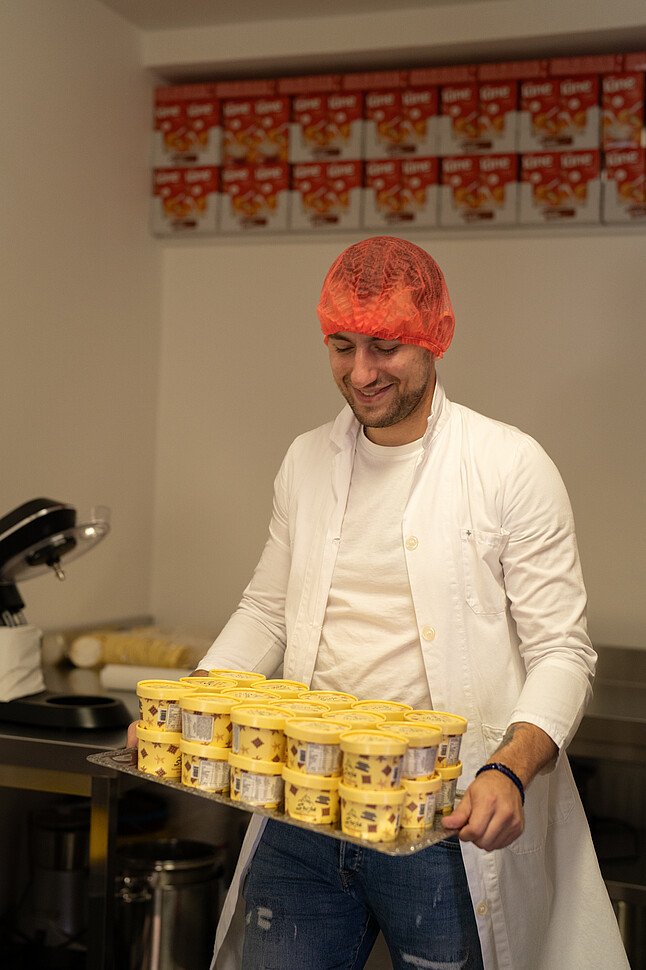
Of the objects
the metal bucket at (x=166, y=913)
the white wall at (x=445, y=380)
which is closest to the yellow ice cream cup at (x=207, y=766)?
the metal bucket at (x=166, y=913)

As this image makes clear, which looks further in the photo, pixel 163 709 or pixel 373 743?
pixel 163 709

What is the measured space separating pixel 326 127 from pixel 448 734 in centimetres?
214

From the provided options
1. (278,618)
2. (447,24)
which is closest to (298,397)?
(447,24)

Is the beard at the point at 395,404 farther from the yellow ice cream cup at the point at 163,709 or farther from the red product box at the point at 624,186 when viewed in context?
the red product box at the point at 624,186

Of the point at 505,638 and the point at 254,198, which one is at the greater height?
the point at 254,198

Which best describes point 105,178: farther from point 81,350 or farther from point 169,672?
point 169,672

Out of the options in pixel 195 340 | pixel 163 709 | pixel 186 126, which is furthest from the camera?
pixel 195 340

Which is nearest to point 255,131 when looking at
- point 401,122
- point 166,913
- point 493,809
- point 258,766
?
point 401,122

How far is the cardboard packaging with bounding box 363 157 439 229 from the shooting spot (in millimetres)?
2799

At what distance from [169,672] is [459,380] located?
46.5 inches

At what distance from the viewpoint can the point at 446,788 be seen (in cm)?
125

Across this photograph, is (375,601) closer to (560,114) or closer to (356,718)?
(356,718)

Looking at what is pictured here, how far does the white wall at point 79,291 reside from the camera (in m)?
2.45

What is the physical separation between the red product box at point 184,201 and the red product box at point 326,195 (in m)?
0.26
